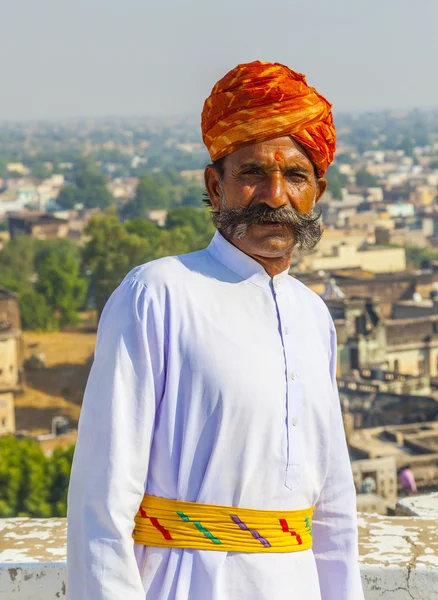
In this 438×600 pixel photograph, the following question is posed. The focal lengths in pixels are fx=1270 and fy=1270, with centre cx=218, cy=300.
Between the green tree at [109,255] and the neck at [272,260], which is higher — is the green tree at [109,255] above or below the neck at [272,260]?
above

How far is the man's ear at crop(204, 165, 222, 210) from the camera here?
5.38 ft

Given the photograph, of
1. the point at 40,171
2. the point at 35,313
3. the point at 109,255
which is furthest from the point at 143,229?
the point at 40,171

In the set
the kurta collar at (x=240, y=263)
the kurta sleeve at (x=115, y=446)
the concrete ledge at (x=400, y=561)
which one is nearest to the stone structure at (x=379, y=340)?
the concrete ledge at (x=400, y=561)

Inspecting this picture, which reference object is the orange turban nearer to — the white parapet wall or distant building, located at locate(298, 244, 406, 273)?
the white parapet wall

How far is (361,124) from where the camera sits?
451 ft

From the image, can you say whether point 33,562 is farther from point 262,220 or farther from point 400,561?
point 262,220

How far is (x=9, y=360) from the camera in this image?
66.9 feet

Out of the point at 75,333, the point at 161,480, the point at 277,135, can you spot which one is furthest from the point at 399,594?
the point at 75,333

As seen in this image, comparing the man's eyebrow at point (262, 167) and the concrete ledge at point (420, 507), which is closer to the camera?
the man's eyebrow at point (262, 167)

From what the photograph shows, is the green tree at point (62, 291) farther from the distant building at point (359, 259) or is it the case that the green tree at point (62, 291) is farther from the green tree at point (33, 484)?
the green tree at point (33, 484)

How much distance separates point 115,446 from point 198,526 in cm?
14

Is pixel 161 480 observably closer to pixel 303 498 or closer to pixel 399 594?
pixel 303 498

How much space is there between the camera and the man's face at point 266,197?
1583 millimetres

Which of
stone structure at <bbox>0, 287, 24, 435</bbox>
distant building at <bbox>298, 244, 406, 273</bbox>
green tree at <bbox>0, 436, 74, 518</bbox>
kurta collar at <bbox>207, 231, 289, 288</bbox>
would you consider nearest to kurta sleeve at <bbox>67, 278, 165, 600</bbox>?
kurta collar at <bbox>207, 231, 289, 288</bbox>
